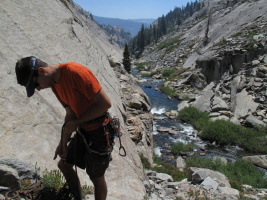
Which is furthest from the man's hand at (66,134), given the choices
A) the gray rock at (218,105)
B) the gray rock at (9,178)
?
the gray rock at (218,105)

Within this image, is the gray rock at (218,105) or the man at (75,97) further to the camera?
the gray rock at (218,105)

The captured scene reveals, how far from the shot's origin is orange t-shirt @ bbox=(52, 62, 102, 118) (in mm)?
3232

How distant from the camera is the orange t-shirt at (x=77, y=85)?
323 cm

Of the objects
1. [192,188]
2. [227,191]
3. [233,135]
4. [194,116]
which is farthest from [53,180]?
[194,116]

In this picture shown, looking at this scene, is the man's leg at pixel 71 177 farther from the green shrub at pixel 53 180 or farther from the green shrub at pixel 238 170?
the green shrub at pixel 238 170

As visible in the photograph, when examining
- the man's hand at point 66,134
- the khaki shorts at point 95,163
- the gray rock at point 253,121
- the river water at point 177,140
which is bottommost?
the river water at point 177,140

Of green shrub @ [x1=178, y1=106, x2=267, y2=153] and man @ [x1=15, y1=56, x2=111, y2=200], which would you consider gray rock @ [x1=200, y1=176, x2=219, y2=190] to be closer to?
man @ [x1=15, y1=56, x2=111, y2=200]

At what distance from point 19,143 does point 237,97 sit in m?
24.9

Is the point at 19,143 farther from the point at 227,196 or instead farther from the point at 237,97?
the point at 237,97

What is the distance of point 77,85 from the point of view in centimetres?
327

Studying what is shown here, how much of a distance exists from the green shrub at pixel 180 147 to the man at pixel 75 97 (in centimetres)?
1420

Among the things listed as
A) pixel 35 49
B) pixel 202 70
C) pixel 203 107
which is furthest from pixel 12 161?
pixel 202 70

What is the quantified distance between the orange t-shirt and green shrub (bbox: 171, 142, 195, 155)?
14919mm

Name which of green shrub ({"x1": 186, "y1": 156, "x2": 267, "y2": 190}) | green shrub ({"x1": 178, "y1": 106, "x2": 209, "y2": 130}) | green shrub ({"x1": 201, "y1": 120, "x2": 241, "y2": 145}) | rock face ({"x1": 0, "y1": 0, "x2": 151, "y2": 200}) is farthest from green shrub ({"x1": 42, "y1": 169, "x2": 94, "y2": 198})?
green shrub ({"x1": 178, "y1": 106, "x2": 209, "y2": 130})
